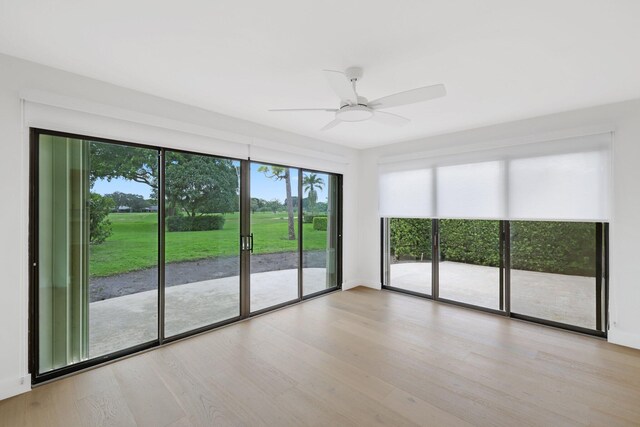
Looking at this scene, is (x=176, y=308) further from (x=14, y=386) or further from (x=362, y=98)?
(x=362, y=98)

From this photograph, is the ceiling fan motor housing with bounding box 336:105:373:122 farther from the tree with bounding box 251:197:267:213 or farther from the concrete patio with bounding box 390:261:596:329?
the concrete patio with bounding box 390:261:596:329

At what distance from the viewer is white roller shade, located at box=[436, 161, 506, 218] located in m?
3.78

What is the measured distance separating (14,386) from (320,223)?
3.70 meters

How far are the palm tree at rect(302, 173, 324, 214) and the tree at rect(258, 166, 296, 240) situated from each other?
32 centimetres

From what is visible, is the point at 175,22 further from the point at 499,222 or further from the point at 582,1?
the point at 499,222

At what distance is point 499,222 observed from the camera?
3.89 m

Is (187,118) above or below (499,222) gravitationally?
above

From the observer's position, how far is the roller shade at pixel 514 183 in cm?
316

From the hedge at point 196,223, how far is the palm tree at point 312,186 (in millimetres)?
1512

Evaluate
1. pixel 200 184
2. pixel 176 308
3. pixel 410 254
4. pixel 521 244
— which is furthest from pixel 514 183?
pixel 176 308

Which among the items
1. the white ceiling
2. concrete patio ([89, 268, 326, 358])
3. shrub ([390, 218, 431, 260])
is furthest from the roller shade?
concrete patio ([89, 268, 326, 358])

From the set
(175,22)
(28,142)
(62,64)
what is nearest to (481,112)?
(175,22)

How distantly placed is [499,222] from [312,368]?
3.09 meters

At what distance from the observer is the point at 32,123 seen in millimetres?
2229
